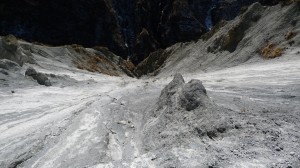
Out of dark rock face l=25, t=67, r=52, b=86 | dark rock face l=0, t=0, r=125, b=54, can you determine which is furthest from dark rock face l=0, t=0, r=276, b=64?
dark rock face l=25, t=67, r=52, b=86

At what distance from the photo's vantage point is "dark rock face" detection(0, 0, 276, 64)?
8531cm

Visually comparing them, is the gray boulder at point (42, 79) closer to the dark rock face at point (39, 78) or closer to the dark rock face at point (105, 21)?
the dark rock face at point (39, 78)

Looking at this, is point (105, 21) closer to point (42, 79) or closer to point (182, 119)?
point (42, 79)

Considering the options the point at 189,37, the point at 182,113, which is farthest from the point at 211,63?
the point at 189,37

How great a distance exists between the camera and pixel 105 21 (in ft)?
322

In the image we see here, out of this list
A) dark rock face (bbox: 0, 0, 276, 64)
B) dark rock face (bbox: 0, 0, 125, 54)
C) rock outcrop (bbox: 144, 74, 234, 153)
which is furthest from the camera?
dark rock face (bbox: 0, 0, 276, 64)

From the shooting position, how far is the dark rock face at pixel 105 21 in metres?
85.3

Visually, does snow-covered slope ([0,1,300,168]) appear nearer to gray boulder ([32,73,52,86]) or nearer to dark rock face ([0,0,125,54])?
gray boulder ([32,73,52,86])

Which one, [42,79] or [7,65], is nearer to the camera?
[7,65]

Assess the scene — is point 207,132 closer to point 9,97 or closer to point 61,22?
point 9,97

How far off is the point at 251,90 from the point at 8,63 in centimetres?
1837

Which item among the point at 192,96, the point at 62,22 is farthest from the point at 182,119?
the point at 62,22

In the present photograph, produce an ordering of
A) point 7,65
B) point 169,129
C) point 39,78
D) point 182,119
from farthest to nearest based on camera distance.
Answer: point 39,78 < point 7,65 < point 182,119 < point 169,129

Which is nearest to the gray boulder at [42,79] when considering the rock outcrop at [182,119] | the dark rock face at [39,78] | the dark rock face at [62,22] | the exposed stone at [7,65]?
the dark rock face at [39,78]
